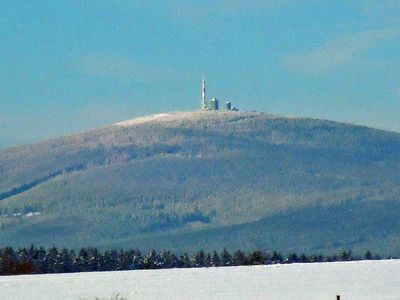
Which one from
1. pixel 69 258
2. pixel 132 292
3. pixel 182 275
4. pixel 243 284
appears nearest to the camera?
pixel 132 292

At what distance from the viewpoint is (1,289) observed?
1645 inches

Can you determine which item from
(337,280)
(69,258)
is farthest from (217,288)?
(69,258)

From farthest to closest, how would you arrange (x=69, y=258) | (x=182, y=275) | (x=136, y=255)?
(x=136, y=255) < (x=69, y=258) < (x=182, y=275)

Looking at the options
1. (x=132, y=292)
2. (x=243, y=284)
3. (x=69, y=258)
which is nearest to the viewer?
(x=132, y=292)

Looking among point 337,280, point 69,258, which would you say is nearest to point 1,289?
point 337,280

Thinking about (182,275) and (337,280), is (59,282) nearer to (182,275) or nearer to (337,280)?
(182,275)

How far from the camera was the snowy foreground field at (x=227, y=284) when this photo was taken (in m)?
39.0

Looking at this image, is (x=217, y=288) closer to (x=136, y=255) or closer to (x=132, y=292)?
(x=132, y=292)

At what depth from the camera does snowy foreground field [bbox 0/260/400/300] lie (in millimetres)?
38969

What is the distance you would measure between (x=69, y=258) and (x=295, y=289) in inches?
1828

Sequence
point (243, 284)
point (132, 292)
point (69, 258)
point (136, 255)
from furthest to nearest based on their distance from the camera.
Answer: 1. point (136, 255)
2. point (69, 258)
3. point (243, 284)
4. point (132, 292)

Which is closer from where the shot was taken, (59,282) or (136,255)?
(59,282)

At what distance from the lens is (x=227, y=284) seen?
140 feet

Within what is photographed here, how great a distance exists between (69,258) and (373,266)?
39144 mm
